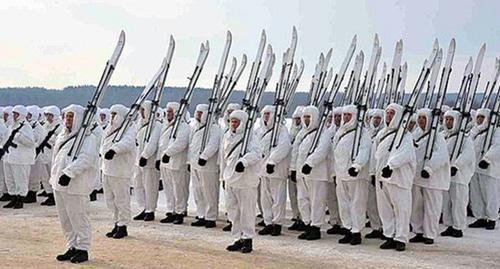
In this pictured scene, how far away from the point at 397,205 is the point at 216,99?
3402 mm

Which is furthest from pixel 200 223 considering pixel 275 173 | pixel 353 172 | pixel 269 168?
pixel 353 172

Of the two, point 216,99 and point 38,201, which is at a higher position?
point 216,99

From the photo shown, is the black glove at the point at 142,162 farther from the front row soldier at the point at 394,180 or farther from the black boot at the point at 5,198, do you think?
the front row soldier at the point at 394,180

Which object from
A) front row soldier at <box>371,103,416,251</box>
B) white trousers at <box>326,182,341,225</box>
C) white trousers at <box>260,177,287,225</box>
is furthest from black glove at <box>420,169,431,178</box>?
white trousers at <box>260,177,287,225</box>

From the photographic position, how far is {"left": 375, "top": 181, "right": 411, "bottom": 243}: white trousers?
9102mm

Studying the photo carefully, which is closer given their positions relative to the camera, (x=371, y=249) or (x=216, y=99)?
(x=371, y=249)

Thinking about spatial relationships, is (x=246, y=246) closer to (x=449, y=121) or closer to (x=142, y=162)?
(x=142, y=162)

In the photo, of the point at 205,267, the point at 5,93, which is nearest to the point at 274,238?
the point at 205,267

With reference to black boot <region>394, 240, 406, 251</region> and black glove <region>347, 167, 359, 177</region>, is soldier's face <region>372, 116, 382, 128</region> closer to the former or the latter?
black glove <region>347, 167, 359, 177</region>

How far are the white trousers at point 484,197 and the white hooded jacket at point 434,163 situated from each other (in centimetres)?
197

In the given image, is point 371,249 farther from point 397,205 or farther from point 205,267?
point 205,267

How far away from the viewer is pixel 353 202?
31.3 ft

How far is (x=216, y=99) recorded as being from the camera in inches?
440

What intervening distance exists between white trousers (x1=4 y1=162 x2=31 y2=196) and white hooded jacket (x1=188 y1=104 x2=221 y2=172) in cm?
327
